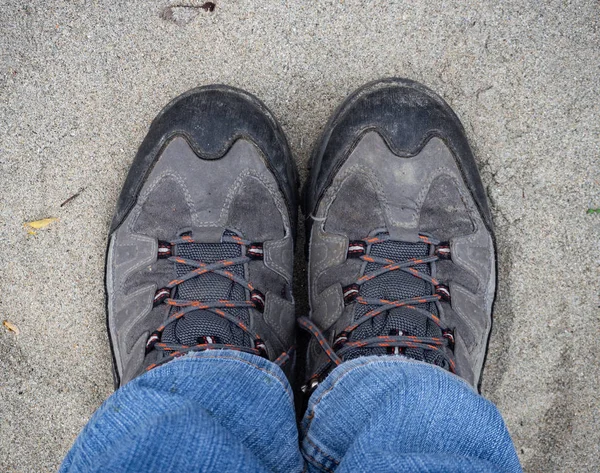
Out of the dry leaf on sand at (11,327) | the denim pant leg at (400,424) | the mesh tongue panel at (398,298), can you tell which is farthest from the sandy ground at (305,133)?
the denim pant leg at (400,424)

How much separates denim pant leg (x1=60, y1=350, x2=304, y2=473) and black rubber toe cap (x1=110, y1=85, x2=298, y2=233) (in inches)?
22.5

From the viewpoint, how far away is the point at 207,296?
130 cm

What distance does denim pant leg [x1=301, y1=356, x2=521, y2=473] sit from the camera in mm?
846

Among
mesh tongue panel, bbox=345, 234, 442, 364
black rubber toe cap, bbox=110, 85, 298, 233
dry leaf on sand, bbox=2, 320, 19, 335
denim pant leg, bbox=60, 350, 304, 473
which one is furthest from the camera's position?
dry leaf on sand, bbox=2, 320, 19, 335

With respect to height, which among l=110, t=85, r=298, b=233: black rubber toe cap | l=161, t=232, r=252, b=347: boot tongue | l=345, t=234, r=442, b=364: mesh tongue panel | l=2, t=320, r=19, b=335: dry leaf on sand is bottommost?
l=2, t=320, r=19, b=335: dry leaf on sand

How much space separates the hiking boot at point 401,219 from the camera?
4.38ft

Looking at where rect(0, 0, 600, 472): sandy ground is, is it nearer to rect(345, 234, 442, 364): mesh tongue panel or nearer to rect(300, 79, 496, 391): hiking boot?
rect(300, 79, 496, 391): hiking boot

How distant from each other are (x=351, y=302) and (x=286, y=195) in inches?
14.2

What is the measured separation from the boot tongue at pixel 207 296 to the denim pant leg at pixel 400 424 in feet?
1.06

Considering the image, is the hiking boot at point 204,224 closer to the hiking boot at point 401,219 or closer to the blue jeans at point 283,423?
the hiking boot at point 401,219

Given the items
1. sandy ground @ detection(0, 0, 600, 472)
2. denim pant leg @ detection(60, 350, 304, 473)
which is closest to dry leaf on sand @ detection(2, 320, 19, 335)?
sandy ground @ detection(0, 0, 600, 472)

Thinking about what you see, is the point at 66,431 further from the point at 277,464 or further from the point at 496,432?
the point at 496,432

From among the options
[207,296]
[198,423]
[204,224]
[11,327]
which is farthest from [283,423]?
[11,327]

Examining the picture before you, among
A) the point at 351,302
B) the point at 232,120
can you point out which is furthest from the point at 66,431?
the point at 232,120
